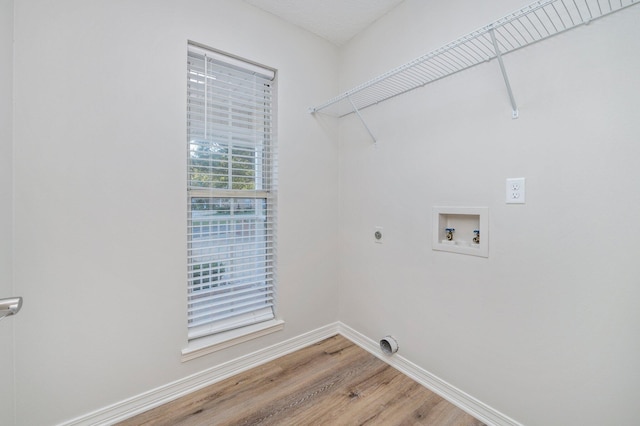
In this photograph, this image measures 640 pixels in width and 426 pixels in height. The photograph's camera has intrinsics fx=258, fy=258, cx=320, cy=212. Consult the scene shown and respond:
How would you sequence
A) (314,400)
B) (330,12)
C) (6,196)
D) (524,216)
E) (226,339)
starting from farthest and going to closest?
(330,12) < (226,339) < (314,400) < (524,216) < (6,196)

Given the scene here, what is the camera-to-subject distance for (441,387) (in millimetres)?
1553

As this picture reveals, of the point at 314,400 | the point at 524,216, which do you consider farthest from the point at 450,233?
the point at 314,400

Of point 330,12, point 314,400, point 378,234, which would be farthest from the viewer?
point 378,234

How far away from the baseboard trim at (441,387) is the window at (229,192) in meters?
0.83

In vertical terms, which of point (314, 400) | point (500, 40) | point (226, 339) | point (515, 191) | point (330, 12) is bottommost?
point (314, 400)

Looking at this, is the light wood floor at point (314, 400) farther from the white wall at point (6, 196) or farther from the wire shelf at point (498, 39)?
the wire shelf at point (498, 39)

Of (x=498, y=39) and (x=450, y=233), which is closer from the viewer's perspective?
(x=498, y=39)

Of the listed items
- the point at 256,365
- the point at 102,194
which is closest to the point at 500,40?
the point at 102,194

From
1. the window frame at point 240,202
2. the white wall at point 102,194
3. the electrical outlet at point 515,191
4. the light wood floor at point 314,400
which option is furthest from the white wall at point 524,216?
the white wall at point 102,194

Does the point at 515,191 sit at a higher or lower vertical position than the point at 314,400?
higher

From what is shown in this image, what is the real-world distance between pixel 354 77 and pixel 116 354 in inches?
94.4

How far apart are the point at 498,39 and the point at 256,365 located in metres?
2.39

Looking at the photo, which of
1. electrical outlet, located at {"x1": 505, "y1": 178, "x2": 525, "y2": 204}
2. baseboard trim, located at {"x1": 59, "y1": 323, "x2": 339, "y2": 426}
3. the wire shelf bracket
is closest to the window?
baseboard trim, located at {"x1": 59, "y1": 323, "x2": 339, "y2": 426}

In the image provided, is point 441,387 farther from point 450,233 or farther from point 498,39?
point 498,39
